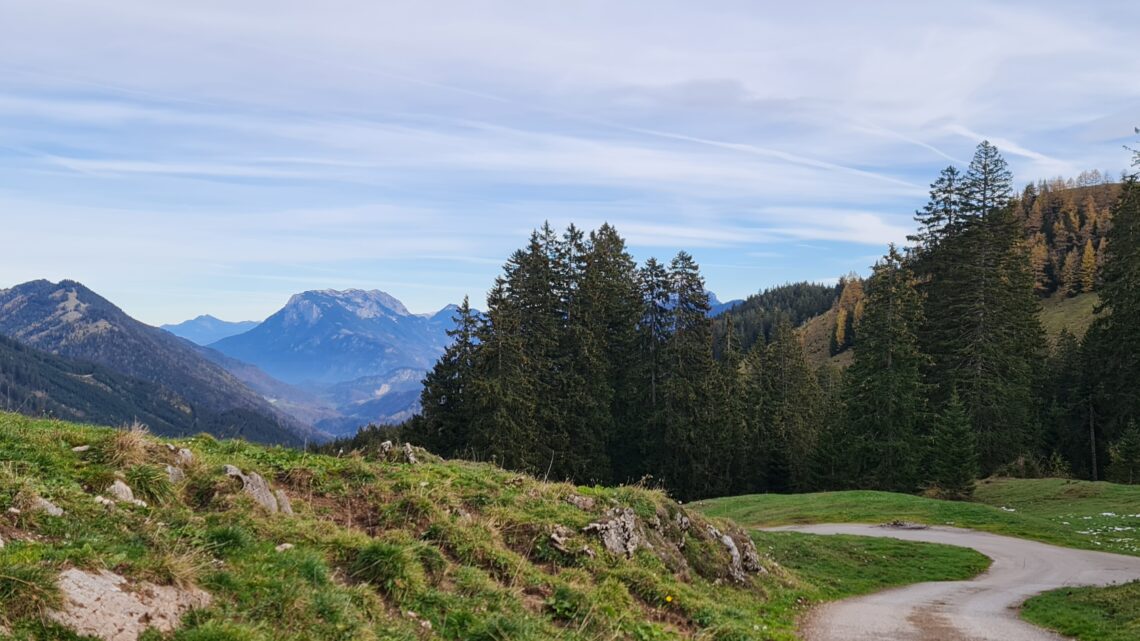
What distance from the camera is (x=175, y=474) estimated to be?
1023cm

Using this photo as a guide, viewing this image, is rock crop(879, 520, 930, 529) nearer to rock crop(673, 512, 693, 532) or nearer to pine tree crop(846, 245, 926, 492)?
pine tree crop(846, 245, 926, 492)

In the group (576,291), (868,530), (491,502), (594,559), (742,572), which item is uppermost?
(576,291)

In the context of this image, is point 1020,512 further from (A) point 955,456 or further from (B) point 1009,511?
(A) point 955,456

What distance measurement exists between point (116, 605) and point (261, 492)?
166 inches

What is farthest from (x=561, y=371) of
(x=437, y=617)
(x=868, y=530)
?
(x=437, y=617)

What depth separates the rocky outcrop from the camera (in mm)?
10469

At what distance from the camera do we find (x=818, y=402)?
7925cm

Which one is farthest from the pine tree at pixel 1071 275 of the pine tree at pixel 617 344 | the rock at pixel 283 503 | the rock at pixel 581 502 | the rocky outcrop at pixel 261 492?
the rocky outcrop at pixel 261 492

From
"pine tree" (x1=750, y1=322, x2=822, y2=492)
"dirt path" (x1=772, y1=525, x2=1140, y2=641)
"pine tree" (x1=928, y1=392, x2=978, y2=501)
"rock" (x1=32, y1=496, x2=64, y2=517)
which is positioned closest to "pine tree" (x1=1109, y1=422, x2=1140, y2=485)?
"pine tree" (x1=928, y1=392, x2=978, y2=501)

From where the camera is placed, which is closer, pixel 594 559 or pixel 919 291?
pixel 594 559

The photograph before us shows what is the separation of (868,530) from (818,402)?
1980 inches

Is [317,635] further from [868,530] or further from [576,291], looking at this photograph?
[576,291]

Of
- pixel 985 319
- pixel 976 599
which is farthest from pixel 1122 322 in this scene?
pixel 976 599

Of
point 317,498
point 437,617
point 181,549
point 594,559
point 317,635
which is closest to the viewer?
point 317,635
